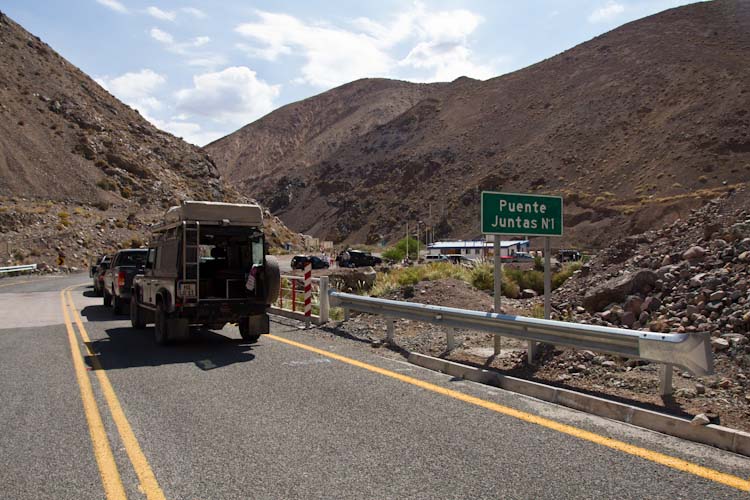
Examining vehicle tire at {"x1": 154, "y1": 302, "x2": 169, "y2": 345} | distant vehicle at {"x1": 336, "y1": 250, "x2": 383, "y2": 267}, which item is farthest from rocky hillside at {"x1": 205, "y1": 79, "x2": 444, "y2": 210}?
vehicle tire at {"x1": 154, "y1": 302, "x2": 169, "y2": 345}

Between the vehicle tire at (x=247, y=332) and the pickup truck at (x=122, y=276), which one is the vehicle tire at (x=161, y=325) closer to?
the vehicle tire at (x=247, y=332)

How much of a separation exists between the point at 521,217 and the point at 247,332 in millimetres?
5640

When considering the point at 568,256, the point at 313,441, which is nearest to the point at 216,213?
the point at 313,441

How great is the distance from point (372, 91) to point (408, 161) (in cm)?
7051

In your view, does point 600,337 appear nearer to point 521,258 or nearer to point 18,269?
point 521,258

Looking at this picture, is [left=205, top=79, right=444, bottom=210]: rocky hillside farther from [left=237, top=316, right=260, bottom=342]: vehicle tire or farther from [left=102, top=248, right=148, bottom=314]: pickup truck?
[left=237, top=316, right=260, bottom=342]: vehicle tire

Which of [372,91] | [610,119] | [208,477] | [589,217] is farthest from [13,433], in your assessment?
[372,91]

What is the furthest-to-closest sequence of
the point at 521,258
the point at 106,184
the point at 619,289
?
the point at 106,184 → the point at 521,258 → the point at 619,289

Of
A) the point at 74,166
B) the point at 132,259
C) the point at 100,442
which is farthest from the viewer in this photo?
the point at 74,166

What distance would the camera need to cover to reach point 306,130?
16662 cm

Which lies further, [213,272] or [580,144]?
[580,144]

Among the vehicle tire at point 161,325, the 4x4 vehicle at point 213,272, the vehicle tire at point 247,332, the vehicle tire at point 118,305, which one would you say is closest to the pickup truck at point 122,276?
the vehicle tire at point 118,305

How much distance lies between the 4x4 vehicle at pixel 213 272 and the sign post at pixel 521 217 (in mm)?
4472

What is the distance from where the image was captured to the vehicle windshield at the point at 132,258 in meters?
20.5
